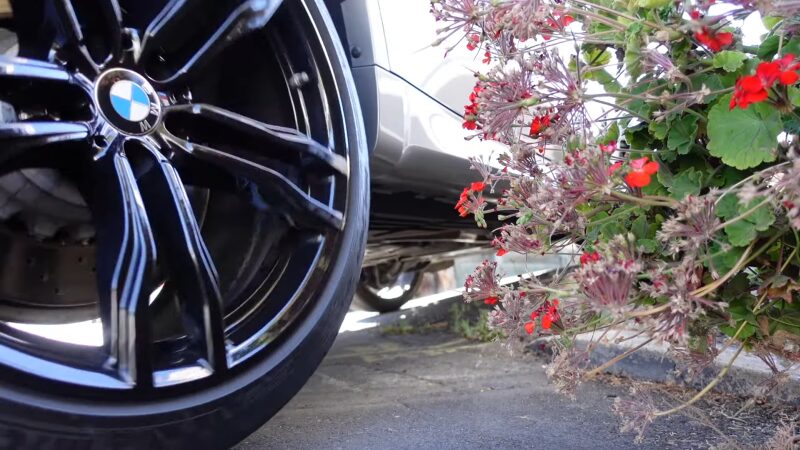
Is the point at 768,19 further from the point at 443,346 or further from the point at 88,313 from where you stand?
the point at 443,346

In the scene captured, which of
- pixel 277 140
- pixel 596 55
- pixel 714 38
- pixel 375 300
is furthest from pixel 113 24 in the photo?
pixel 375 300

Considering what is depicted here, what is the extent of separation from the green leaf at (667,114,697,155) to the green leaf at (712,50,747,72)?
123 millimetres

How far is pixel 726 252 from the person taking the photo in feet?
3.86

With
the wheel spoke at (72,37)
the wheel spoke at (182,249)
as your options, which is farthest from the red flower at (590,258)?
the wheel spoke at (72,37)

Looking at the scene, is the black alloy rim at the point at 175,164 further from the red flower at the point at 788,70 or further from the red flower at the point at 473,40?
the red flower at the point at 788,70

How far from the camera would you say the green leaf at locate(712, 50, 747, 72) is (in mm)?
1143

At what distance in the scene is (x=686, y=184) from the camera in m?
1.23

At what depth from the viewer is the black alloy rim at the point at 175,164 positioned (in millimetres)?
1263

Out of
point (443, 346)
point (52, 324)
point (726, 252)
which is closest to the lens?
point (726, 252)

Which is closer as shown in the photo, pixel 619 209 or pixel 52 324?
pixel 619 209

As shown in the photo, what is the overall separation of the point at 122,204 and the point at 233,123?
302 millimetres

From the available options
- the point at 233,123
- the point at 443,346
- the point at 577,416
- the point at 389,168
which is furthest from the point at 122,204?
the point at 443,346

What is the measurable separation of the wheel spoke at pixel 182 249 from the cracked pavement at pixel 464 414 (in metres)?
0.55

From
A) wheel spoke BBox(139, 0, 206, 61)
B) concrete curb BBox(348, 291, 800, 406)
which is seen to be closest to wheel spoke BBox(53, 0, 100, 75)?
wheel spoke BBox(139, 0, 206, 61)
